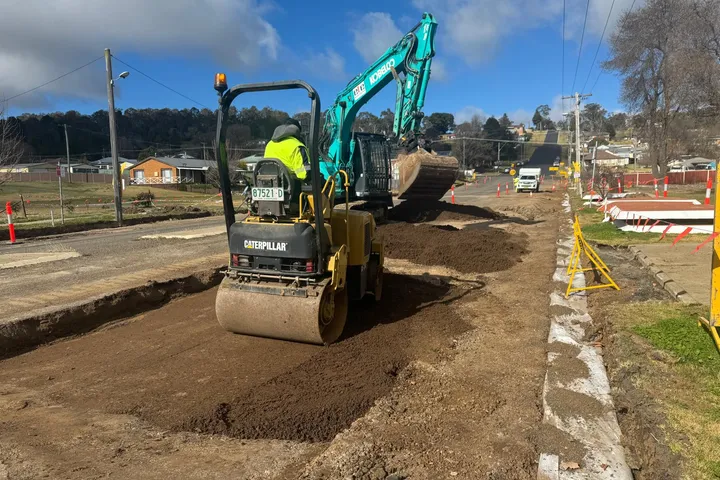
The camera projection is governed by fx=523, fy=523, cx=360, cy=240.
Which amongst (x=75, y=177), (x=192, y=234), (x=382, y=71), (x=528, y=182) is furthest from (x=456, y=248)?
(x=75, y=177)

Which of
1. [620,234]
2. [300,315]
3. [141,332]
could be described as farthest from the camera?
[620,234]

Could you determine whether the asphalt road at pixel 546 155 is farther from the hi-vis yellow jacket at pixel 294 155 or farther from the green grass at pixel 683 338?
the hi-vis yellow jacket at pixel 294 155

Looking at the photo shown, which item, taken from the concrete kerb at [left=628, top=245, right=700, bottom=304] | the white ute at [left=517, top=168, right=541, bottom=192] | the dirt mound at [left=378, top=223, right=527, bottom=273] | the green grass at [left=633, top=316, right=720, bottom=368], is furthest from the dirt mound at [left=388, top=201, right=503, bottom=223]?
the white ute at [left=517, top=168, right=541, bottom=192]

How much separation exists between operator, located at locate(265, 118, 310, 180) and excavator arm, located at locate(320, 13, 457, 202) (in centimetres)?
787

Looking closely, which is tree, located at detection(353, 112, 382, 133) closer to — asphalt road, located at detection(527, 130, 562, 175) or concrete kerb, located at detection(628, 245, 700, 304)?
concrete kerb, located at detection(628, 245, 700, 304)

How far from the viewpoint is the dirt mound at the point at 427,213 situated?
19250 millimetres

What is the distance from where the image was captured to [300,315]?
17.5 ft

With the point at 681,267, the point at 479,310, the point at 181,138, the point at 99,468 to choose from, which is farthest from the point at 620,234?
the point at 181,138

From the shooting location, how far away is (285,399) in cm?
454

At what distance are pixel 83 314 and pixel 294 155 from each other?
3.90m

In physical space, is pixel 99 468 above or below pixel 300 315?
below

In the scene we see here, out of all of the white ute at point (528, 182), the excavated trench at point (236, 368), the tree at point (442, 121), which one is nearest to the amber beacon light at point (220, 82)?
the excavated trench at point (236, 368)

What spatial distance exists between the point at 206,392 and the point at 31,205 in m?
32.8

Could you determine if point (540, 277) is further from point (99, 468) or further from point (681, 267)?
point (99, 468)
